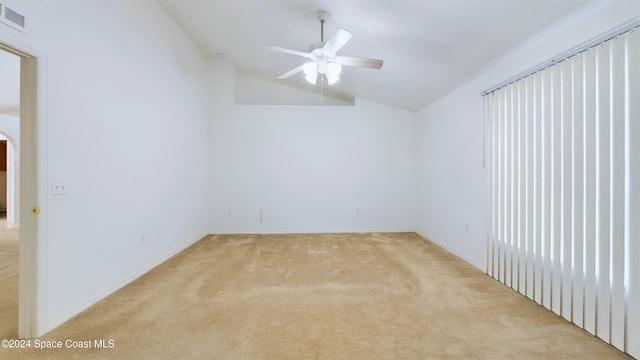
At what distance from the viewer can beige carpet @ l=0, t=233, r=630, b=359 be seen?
1.74 m

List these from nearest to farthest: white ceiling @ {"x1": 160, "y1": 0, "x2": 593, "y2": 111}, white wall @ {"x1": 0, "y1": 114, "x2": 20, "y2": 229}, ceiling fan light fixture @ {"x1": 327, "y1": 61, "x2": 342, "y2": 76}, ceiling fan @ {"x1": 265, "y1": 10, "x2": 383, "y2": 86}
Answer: white ceiling @ {"x1": 160, "y1": 0, "x2": 593, "y2": 111} → ceiling fan @ {"x1": 265, "y1": 10, "x2": 383, "y2": 86} → ceiling fan light fixture @ {"x1": 327, "y1": 61, "x2": 342, "y2": 76} → white wall @ {"x1": 0, "y1": 114, "x2": 20, "y2": 229}

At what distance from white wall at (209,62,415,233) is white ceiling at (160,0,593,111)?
0.83 m

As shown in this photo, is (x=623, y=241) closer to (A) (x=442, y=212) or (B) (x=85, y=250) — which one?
→ (A) (x=442, y=212)

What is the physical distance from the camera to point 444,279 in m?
2.94

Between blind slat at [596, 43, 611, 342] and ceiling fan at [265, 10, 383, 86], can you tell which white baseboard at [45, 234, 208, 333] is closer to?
ceiling fan at [265, 10, 383, 86]

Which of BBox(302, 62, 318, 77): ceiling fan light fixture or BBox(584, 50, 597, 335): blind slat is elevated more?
BBox(302, 62, 318, 77): ceiling fan light fixture

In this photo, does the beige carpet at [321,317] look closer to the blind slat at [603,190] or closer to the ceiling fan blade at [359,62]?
the blind slat at [603,190]

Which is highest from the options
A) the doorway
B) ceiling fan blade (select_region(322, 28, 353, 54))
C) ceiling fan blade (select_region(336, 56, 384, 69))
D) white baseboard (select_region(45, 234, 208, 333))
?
ceiling fan blade (select_region(322, 28, 353, 54))

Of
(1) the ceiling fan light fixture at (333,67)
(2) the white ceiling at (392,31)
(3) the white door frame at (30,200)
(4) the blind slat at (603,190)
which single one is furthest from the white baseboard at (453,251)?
(3) the white door frame at (30,200)

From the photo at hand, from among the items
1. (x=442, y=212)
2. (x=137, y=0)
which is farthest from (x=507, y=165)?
(x=137, y=0)

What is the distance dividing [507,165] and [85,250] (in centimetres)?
418

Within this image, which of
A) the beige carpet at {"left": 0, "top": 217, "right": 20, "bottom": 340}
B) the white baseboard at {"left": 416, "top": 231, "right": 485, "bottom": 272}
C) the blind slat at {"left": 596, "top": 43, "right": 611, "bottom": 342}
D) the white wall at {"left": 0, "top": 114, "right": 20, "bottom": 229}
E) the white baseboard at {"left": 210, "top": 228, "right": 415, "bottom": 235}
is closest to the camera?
the blind slat at {"left": 596, "top": 43, "right": 611, "bottom": 342}

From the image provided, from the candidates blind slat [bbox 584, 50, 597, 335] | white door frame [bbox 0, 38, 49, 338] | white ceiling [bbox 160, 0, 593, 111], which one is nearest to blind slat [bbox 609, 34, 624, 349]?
blind slat [bbox 584, 50, 597, 335]

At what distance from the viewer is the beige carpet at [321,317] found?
174 cm
